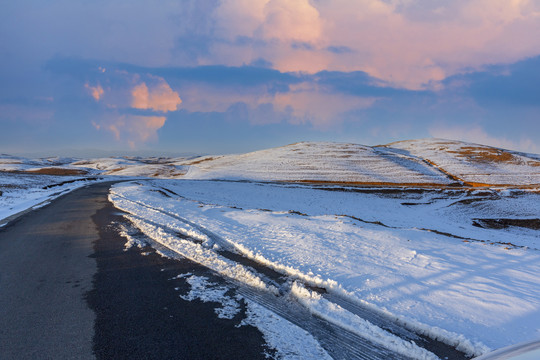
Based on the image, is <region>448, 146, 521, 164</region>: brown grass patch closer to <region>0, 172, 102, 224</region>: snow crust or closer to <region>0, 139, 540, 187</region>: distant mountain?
<region>0, 139, 540, 187</region>: distant mountain

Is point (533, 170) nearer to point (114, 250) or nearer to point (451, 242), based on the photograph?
point (451, 242)

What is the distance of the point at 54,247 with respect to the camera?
9.62m

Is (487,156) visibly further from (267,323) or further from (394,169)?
(267,323)

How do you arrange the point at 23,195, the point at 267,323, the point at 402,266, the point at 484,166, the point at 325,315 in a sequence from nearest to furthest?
1. the point at 267,323
2. the point at 325,315
3. the point at 402,266
4. the point at 23,195
5. the point at 484,166

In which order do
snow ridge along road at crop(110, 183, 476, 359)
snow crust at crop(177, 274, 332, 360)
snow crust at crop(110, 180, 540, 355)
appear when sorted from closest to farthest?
snow crust at crop(177, 274, 332, 360)
snow ridge along road at crop(110, 183, 476, 359)
snow crust at crop(110, 180, 540, 355)

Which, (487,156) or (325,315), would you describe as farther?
(487,156)

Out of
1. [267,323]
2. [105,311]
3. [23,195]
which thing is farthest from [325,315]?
[23,195]

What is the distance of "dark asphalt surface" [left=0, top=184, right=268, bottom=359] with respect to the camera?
13.6 ft

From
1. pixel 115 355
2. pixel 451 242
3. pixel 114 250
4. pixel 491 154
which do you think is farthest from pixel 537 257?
pixel 491 154

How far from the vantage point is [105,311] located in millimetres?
5246

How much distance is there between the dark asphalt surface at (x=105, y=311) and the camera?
4.16 m

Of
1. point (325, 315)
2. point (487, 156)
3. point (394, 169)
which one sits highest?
point (487, 156)

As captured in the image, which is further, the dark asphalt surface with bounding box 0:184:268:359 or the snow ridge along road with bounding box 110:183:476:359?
the snow ridge along road with bounding box 110:183:476:359

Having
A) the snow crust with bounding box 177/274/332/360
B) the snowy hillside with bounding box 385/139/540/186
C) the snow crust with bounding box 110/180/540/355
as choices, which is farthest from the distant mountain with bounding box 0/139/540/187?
the snow crust with bounding box 177/274/332/360
